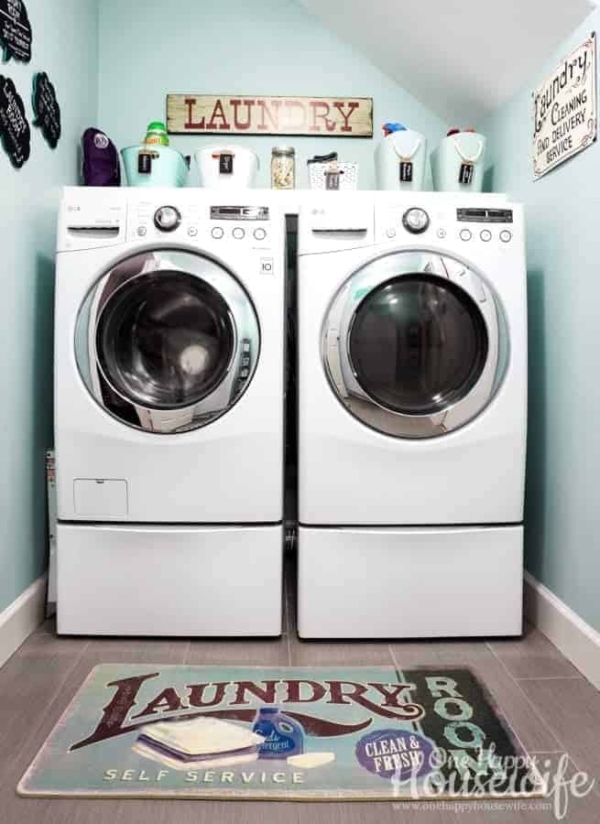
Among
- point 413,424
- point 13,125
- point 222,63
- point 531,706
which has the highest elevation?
point 222,63

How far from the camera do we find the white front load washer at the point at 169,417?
60.0 inches

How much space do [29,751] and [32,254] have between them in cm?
119

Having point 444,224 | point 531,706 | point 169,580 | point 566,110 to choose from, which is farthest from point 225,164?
point 531,706

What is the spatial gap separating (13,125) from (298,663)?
1476 millimetres

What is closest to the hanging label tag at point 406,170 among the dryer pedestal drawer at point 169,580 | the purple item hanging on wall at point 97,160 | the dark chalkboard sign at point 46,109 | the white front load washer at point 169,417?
the white front load washer at point 169,417

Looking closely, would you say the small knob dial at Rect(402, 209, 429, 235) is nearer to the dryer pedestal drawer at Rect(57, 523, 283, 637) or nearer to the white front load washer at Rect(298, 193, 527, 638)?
the white front load washer at Rect(298, 193, 527, 638)

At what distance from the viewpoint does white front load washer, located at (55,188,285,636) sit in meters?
1.52

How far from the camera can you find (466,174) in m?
1.92

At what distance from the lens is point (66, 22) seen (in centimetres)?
191

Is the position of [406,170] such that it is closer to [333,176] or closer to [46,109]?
[333,176]

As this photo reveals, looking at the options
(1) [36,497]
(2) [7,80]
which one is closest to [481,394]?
(1) [36,497]

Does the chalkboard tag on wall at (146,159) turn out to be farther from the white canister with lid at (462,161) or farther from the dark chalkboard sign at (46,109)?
the white canister with lid at (462,161)

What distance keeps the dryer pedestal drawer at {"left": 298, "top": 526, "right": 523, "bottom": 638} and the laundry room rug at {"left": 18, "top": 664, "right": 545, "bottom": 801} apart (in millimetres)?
161

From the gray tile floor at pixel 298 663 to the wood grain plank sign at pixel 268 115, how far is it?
1.69m
